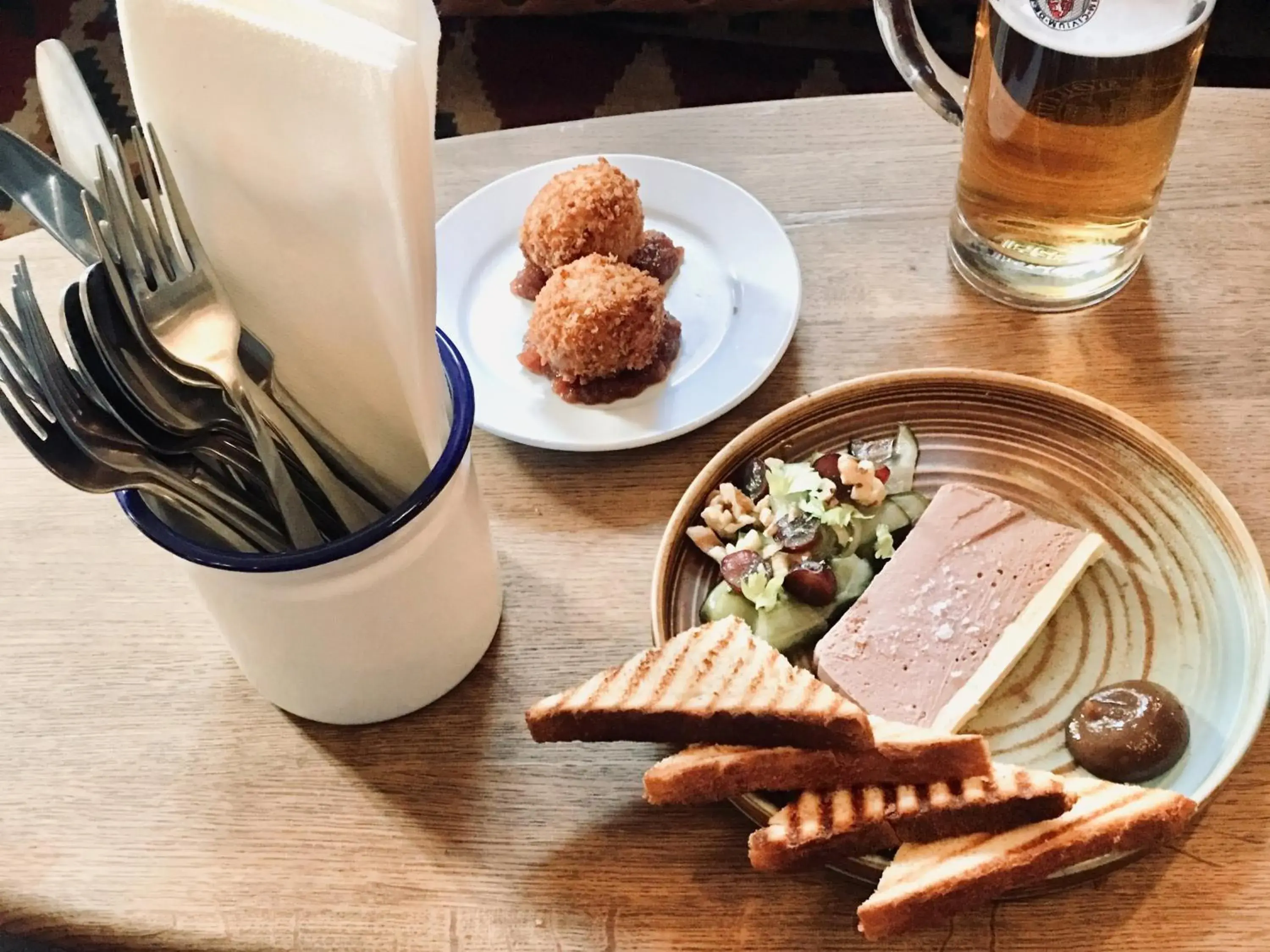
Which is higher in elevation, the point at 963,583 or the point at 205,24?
the point at 205,24

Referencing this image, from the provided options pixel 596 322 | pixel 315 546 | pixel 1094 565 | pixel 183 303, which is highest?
pixel 183 303

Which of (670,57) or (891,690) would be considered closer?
(891,690)

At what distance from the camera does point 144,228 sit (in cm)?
59

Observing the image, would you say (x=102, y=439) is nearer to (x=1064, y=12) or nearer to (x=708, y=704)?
(x=708, y=704)

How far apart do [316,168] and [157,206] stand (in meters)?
0.09

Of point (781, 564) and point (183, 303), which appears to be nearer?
point (183, 303)

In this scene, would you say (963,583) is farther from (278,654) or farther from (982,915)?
Answer: (278,654)

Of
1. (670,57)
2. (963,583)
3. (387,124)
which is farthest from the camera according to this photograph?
(670,57)

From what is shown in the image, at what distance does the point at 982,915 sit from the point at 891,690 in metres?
0.15

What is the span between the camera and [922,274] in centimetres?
106

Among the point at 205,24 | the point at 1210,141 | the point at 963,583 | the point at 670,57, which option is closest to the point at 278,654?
the point at 205,24

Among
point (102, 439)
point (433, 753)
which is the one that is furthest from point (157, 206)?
point (433, 753)

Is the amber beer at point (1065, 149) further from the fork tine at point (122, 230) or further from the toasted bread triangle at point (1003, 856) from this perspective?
the fork tine at point (122, 230)

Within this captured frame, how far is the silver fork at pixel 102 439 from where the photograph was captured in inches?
21.7
